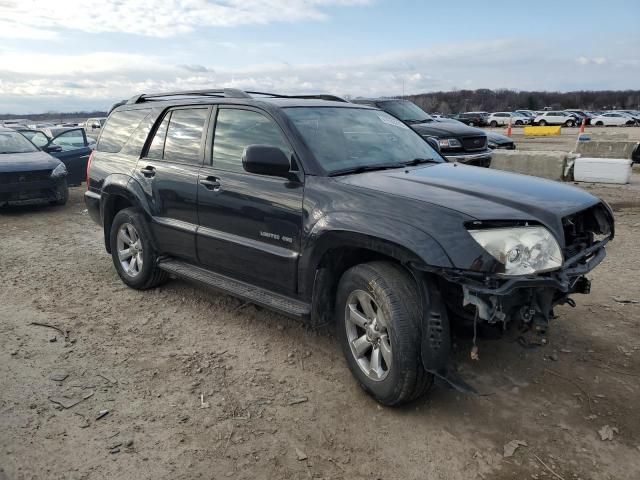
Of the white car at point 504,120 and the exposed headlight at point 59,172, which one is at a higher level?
the white car at point 504,120

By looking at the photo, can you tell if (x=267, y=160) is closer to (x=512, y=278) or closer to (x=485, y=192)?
(x=485, y=192)

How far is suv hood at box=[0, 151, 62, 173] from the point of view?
9.42 m

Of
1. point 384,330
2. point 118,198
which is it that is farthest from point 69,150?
point 384,330

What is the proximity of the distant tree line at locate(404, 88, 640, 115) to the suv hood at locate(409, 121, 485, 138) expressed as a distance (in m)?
99.5

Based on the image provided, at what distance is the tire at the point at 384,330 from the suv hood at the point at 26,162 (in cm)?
824

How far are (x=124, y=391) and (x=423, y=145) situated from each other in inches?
121

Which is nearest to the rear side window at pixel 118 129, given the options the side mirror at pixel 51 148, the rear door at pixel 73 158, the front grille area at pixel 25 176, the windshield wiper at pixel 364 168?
the windshield wiper at pixel 364 168

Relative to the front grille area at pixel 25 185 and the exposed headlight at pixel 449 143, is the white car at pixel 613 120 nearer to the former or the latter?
the exposed headlight at pixel 449 143

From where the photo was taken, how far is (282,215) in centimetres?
370

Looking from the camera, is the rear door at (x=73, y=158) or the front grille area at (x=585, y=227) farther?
the rear door at (x=73, y=158)

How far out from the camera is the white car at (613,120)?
50.4 m

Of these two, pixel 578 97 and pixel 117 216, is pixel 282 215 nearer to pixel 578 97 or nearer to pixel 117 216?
pixel 117 216

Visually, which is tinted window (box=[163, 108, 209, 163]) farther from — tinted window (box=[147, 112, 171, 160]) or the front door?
the front door

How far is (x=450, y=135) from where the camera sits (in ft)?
35.6
